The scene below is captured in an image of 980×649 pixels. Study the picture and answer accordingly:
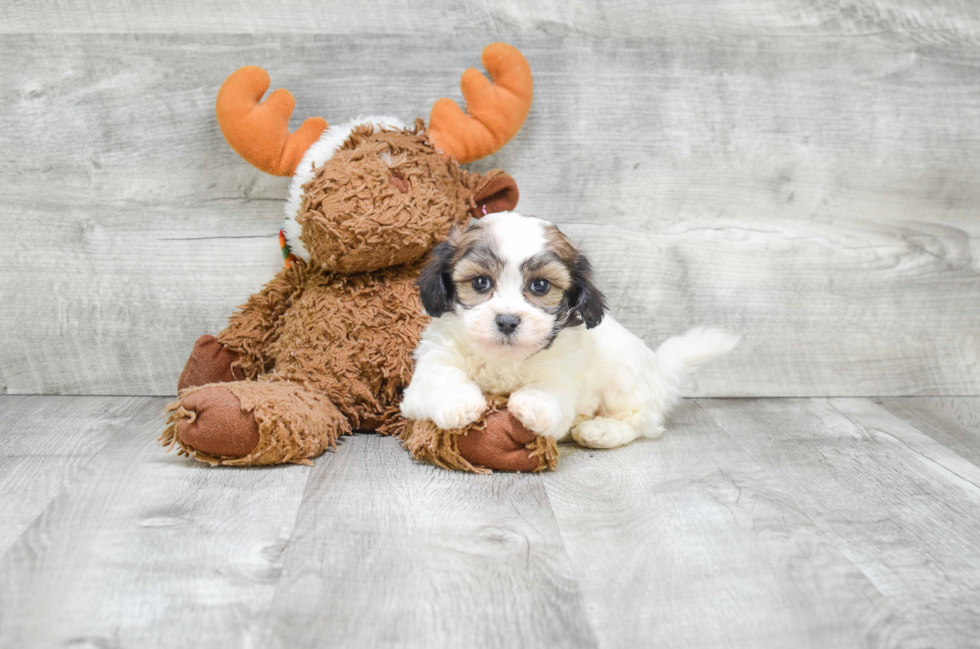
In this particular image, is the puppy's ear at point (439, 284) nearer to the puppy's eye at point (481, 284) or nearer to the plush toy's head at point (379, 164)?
the puppy's eye at point (481, 284)

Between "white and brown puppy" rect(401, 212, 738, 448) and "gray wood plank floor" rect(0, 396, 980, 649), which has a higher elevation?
"white and brown puppy" rect(401, 212, 738, 448)

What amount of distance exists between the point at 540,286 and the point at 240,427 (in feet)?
1.94

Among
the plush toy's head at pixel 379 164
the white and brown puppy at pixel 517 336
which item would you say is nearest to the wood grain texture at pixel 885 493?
the white and brown puppy at pixel 517 336

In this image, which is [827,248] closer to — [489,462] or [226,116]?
[489,462]

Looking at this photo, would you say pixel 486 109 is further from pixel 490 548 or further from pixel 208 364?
pixel 490 548

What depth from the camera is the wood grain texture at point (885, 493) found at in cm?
107

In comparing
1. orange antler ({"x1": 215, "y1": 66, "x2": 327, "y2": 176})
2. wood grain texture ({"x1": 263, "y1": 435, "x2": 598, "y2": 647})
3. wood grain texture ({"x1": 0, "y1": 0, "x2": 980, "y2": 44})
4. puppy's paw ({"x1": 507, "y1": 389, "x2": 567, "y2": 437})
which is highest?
wood grain texture ({"x1": 0, "y1": 0, "x2": 980, "y2": 44})

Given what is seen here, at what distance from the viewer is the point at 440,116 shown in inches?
69.4

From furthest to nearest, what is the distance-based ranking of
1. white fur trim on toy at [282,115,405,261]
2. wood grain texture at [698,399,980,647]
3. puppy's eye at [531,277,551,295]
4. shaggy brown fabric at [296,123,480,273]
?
white fur trim on toy at [282,115,405,261] → shaggy brown fabric at [296,123,480,273] → puppy's eye at [531,277,551,295] → wood grain texture at [698,399,980,647]

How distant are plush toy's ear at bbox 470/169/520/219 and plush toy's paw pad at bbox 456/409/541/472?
19.9 inches

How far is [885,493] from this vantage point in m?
Answer: 1.43

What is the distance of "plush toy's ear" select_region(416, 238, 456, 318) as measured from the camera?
142 cm

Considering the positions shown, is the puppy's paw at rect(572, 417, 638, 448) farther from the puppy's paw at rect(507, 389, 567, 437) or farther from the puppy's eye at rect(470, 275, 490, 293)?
the puppy's eye at rect(470, 275, 490, 293)

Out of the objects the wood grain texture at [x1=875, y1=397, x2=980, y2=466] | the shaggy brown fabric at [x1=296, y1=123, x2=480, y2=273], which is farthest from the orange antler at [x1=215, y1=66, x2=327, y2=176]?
the wood grain texture at [x1=875, y1=397, x2=980, y2=466]
